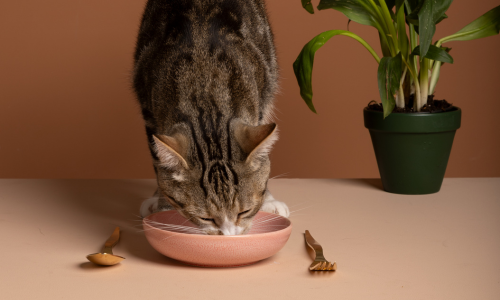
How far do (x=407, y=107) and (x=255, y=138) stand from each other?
83 cm

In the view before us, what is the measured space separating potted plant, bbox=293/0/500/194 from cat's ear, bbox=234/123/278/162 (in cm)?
60

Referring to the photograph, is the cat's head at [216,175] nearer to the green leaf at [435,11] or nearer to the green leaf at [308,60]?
the green leaf at [308,60]

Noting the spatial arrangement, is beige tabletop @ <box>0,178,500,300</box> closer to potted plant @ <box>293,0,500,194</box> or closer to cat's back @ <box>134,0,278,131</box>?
potted plant @ <box>293,0,500,194</box>

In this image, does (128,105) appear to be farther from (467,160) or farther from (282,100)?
(467,160)

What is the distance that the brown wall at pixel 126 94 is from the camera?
7.91 feet

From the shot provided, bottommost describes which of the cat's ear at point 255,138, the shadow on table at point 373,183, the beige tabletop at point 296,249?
the beige tabletop at point 296,249

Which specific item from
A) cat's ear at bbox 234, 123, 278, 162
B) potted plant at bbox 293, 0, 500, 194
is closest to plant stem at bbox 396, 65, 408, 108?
potted plant at bbox 293, 0, 500, 194

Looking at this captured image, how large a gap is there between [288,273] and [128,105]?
5.62ft

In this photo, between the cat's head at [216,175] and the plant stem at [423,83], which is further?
the plant stem at [423,83]

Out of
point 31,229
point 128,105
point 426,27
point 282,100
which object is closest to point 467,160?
point 282,100

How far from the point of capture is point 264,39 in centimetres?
160

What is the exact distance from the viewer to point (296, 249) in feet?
3.99

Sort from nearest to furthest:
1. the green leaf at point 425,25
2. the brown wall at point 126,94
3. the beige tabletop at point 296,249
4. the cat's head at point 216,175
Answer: the beige tabletop at point 296,249 < the cat's head at point 216,175 < the green leaf at point 425,25 < the brown wall at point 126,94

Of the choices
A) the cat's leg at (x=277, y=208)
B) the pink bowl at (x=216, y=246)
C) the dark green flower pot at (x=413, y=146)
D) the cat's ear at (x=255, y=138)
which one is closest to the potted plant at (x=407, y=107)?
the dark green flower pot at (x=413, y=146)
